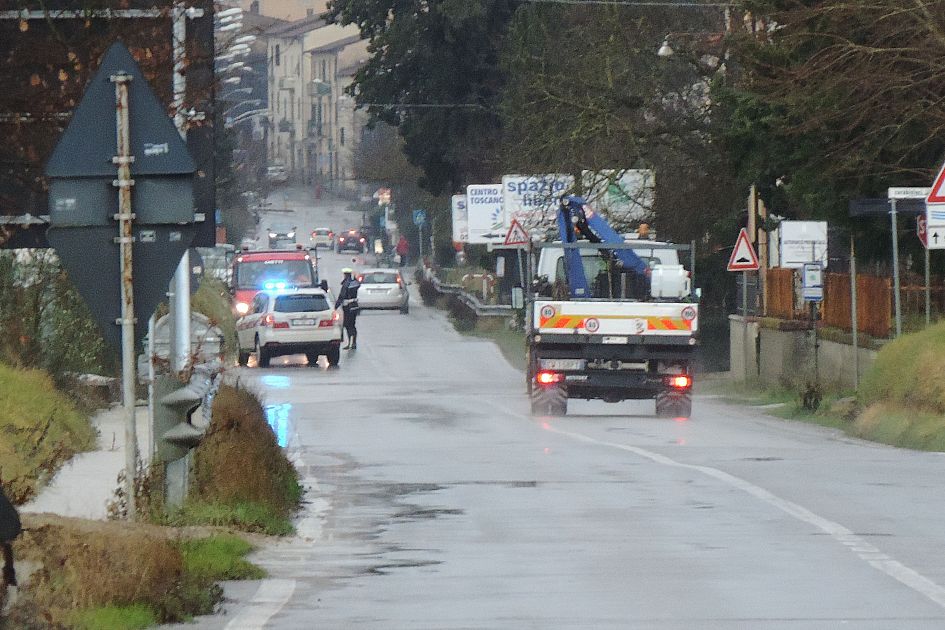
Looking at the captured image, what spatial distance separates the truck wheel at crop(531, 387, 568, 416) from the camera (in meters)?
29.2

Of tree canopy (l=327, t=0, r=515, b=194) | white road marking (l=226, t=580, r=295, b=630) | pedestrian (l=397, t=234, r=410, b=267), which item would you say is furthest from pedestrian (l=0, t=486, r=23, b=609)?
pedestrian (l=397, t=234, r=410, b=267)

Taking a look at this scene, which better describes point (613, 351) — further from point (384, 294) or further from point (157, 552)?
point (384, 294)

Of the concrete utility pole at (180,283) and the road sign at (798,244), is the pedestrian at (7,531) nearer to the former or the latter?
the concrete utility pole at (180,283)

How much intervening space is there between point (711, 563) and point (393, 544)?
219 cm

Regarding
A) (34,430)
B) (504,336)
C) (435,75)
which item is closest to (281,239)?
(435,75)

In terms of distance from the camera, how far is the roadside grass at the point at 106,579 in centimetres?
939

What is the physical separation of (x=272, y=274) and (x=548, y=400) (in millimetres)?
30799

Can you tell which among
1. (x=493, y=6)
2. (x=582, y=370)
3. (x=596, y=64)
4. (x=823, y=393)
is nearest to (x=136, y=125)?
(x=582, y=370)

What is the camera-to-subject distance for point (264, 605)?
10359mm

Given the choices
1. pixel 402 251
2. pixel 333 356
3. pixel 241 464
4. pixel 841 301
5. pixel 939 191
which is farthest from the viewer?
pixel 402 251

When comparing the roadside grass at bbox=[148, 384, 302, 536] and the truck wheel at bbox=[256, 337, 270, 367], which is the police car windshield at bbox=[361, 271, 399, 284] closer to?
the truck wheel at bbox=[256, 337, 270, 367]

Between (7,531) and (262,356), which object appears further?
(262,356)

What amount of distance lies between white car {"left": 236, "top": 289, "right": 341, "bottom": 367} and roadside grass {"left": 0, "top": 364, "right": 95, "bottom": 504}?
26.5 meters

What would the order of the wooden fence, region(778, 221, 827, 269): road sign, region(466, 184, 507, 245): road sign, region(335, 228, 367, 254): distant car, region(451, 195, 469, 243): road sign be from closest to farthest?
the wooden fence, region(778, 221, 827, 269): road sign, region(466, 184, 507, 245): road sign, region(451, 195, 469, 243): road sign, region(335, 228, 367, 254): distant car
